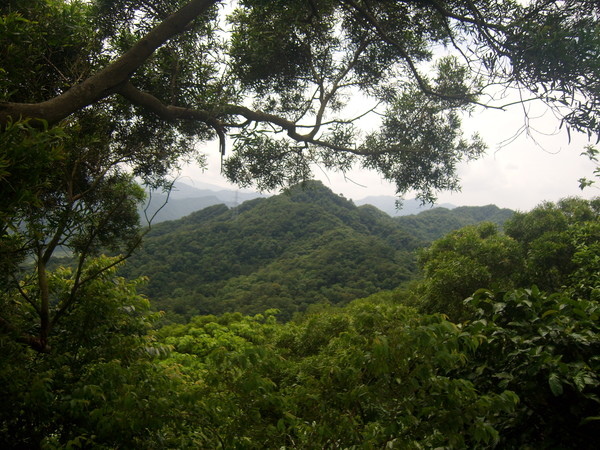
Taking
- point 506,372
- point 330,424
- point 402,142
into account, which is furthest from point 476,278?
point 330,424

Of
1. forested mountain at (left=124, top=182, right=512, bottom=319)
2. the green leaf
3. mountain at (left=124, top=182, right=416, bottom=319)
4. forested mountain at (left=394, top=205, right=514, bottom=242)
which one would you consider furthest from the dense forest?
forested mountain at (left=394, top=205, right=514, bottom=242)

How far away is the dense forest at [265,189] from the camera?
5.79 feet

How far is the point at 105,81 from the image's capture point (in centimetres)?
275

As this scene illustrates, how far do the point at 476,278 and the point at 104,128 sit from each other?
8.18 meters

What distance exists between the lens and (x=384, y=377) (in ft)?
5.84

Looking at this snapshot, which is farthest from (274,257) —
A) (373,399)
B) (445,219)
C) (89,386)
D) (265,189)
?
(373,399)

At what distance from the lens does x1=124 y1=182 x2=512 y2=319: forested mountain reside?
37.4 meters

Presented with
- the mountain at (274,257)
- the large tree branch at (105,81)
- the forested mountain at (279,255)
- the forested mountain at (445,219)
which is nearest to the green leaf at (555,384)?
the large tree branch at (105,81)

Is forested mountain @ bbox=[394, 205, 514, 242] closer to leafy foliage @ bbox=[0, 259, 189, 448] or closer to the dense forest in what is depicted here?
the dense forest

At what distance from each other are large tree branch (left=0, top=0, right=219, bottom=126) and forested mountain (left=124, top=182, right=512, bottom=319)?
2497 centimetres

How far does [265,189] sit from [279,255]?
47.5 m

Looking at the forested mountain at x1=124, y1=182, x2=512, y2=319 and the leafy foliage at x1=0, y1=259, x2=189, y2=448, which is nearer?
the leafy foliage at x1=0, y1=259, x2=189, y2=448

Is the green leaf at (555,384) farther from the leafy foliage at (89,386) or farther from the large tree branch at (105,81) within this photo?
the large tree branch at (105,81)

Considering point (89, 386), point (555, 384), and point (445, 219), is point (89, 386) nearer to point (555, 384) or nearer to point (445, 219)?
point (555, 384)
